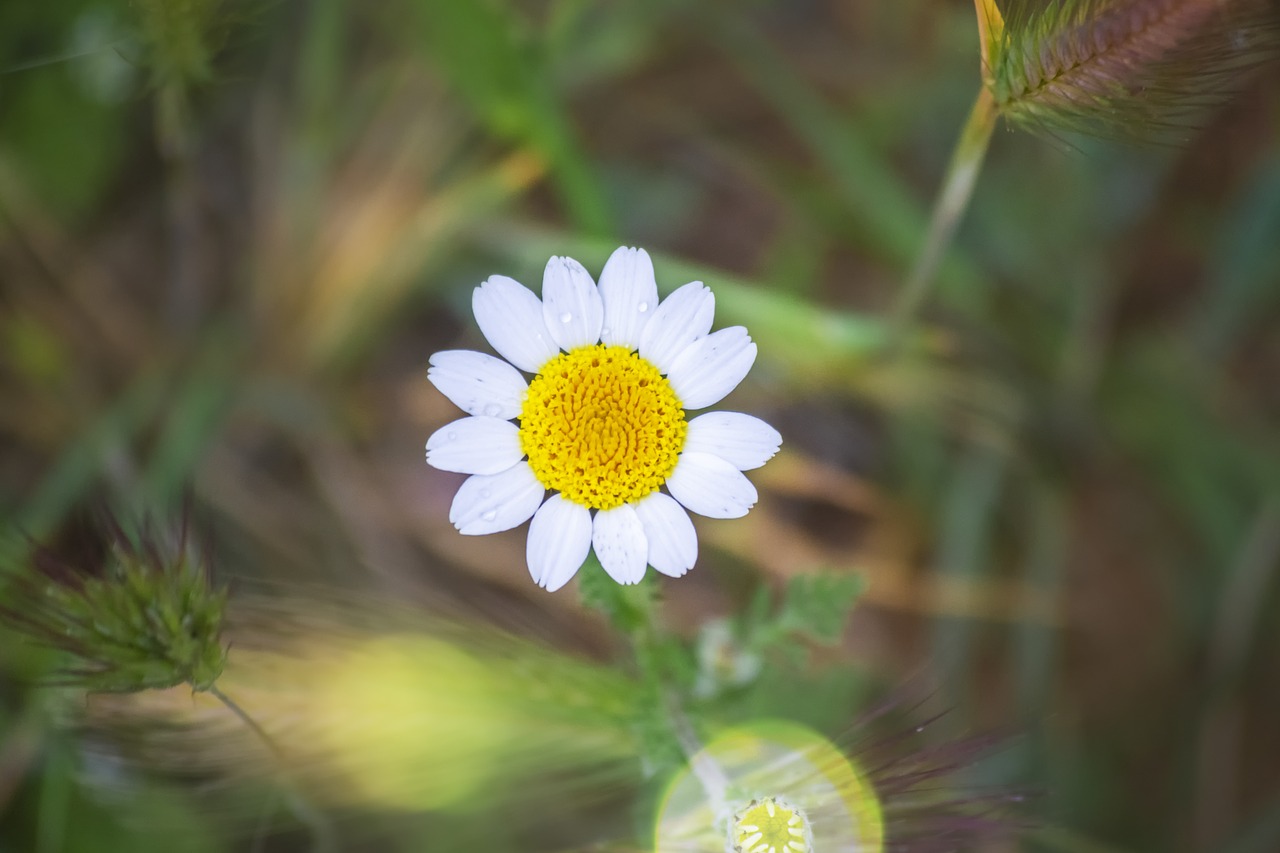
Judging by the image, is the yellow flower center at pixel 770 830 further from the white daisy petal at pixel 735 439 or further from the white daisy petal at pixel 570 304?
the white daisy petal at pixel 570 304

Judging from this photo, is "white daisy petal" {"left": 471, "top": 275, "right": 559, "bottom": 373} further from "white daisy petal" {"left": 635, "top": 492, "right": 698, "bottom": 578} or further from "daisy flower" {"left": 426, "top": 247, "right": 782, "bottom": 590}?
"white daisy petal" {"left": 635, "top": 492, "right": 698, "bottom": 578}

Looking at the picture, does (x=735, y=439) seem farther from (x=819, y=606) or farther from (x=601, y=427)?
(x=819, y=606)

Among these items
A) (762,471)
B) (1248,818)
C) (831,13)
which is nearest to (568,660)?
(762,471)

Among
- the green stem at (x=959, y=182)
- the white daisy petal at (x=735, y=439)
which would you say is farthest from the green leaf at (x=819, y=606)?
the green stem at (x=959, y=182)

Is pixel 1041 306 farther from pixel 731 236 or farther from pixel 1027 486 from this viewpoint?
pixel 731 236

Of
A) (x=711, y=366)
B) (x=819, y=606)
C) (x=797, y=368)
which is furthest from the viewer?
(x=797, y=368)

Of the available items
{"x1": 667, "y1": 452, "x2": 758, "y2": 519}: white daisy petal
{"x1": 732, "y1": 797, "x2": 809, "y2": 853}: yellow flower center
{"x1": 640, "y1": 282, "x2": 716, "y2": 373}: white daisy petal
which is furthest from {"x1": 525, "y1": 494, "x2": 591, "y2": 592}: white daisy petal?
{"x1": 732, "y1": 797, "x2": 809, "y2": 853}: yellow flower center

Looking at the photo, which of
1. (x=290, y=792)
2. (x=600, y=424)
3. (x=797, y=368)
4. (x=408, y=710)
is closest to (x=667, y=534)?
(x=600, y=424)
